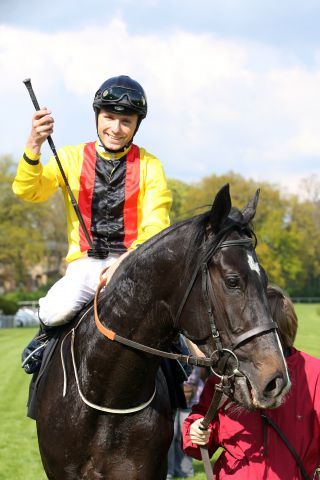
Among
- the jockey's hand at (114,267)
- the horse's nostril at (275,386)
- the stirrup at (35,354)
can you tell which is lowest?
the stirrup at (35,354)

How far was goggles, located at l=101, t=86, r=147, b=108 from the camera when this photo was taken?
4.36 meters

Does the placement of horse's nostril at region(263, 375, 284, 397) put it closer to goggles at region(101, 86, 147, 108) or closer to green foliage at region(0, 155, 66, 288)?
goggles at region(101, 86, 147, 108)

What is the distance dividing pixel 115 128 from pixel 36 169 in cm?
62

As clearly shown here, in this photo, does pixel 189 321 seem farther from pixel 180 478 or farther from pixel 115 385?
pixel 180 478

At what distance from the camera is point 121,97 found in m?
4.36

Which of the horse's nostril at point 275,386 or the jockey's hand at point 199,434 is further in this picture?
the jockey's hand at point 199,434

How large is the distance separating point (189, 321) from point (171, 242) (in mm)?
434

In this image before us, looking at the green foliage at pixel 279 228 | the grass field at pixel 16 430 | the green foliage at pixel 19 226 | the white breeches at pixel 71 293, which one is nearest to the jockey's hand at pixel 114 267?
the white breeches at pixel 71 293

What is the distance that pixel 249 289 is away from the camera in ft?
10.2

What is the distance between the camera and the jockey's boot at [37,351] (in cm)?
443

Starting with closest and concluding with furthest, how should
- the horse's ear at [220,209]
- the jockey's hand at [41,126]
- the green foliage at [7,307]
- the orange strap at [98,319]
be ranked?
1. the horse's ear at [220,209]
2. the orange strap at [98,319]
3. the jockey's hand at [41,126]
4. the green foliage at [7,307]

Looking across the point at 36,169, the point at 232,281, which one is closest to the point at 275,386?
the point at 232,281

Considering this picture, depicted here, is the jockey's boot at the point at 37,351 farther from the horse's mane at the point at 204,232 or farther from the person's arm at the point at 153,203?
the horse's mane at the point at 204,232

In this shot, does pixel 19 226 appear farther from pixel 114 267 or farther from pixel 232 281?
pixel 232 281
